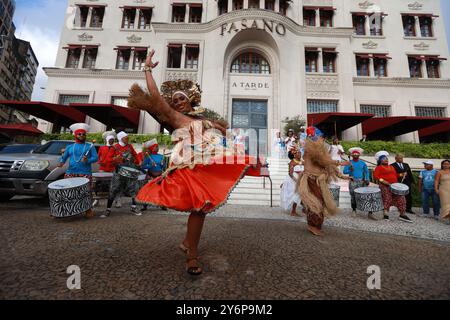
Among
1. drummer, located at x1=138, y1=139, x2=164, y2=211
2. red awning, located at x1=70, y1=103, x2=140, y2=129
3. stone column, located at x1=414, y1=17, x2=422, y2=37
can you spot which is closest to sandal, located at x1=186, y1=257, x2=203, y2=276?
drummer, located at x1=138, y1=139, x2=164, y2=211

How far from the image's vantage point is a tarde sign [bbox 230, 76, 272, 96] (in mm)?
17656

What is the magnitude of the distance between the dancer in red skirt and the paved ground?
380 millimetres

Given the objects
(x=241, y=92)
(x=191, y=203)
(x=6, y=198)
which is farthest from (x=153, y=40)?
(x=191, y=203)

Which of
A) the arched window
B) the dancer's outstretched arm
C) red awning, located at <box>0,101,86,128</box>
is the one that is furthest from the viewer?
the arched window

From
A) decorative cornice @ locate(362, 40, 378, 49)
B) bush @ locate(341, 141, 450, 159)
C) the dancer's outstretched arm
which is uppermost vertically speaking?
decorative cornice @ locate(362, 40, 378, 49)

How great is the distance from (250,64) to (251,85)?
2.05 meters

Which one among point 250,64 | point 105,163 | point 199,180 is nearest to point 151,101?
point 199,180

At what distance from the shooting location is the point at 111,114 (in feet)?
51.4

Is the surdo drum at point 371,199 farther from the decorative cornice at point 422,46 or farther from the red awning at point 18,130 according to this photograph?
the decorative cornice at point 422,46

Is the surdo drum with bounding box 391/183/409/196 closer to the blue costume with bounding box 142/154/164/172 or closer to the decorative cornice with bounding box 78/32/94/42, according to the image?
the blue costume with bounding box 142/154/164/172

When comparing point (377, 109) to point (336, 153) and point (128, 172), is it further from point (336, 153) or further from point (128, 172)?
point (128, 172)

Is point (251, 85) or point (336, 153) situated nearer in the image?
point (336, 153)

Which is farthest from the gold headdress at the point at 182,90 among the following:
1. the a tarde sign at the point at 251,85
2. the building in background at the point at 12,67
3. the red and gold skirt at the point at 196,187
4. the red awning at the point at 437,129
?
the building in background at the point at 12,67

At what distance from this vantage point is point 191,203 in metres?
2.16
